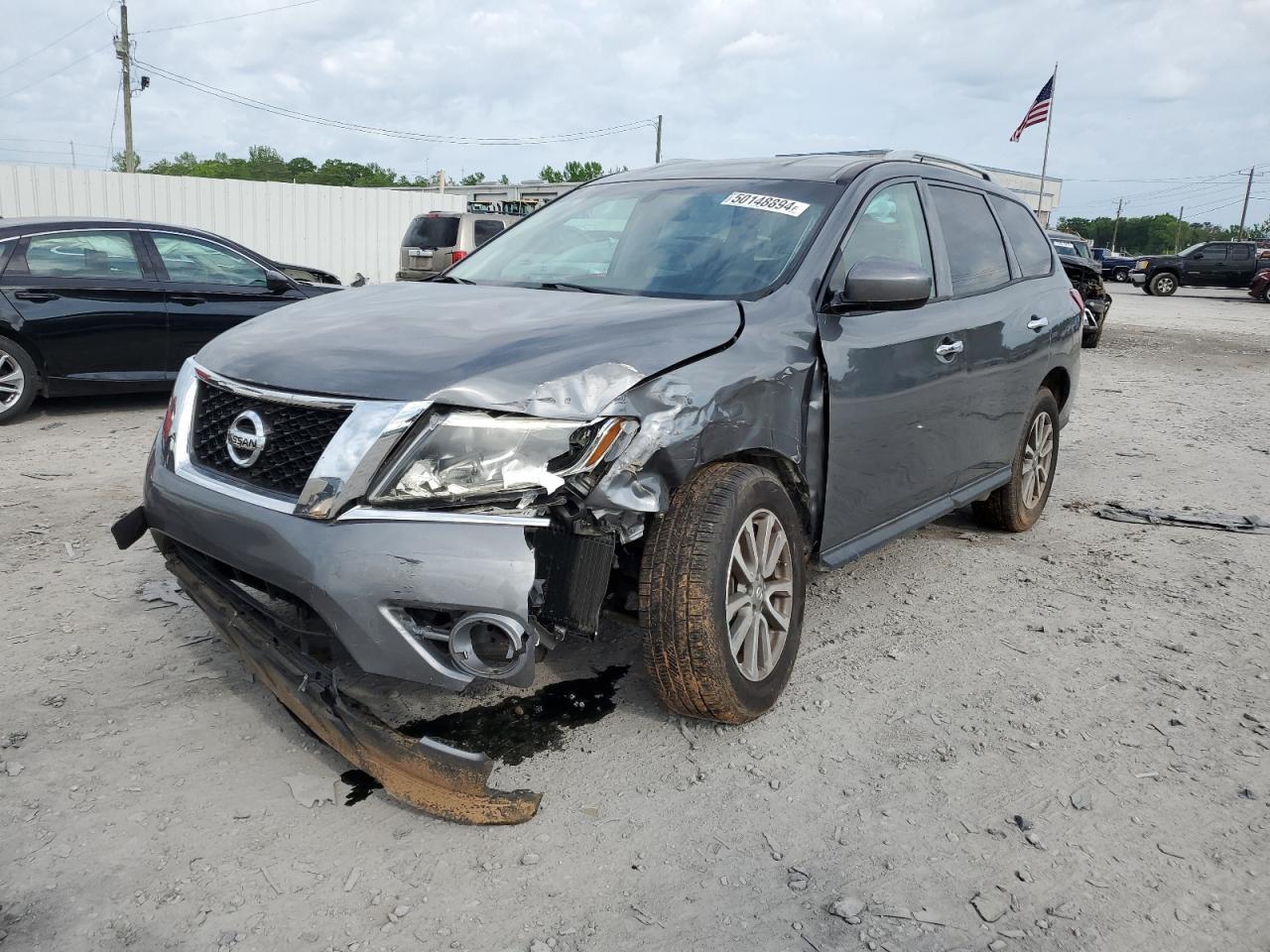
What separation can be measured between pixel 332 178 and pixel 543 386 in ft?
305

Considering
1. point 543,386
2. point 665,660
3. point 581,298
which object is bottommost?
point 665,660

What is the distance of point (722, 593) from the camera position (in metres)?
2.79

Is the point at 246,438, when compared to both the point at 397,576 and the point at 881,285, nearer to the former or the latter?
the point at 397,576

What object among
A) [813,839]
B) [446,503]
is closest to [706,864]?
[813,839]

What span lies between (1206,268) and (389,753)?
34838mm

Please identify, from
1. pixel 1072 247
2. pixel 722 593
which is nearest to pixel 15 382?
pixel 722 593

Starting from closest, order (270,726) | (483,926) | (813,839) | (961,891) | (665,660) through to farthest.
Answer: (483,926) → (961,891) → (813,839) → (665,660) → (270,726)

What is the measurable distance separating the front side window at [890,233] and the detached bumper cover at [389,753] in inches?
77.7

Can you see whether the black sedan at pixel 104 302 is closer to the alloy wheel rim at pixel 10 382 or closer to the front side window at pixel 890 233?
the alloy wheel rim at pixel 10 382

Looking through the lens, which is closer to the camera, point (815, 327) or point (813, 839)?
point (813, 839)

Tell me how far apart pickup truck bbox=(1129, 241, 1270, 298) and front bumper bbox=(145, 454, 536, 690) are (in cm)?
3369

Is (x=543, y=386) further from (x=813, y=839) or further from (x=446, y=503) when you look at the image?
(x=813, y=839)

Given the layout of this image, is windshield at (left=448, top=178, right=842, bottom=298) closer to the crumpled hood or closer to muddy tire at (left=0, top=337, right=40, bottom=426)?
the crumpled hood

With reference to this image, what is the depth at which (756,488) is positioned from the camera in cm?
295
